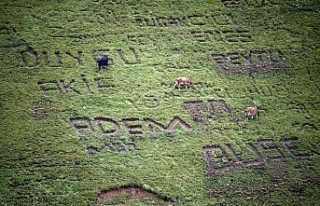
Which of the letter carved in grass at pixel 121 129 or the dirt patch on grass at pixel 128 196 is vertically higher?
the letter carved in grass at pixel 121 129

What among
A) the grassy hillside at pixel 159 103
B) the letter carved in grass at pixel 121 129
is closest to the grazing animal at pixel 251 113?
the grassy hillside at pixel 159 103

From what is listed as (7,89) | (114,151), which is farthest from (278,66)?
(7,89)

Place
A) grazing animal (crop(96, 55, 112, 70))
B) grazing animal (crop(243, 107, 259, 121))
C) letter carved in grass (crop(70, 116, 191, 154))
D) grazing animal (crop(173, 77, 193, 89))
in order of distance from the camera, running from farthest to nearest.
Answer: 1. grazing animal (crop(96, 55, 112, 70))
2. grazing animal (crop(173, 77, 193, 89))
3. grazing animal (crop(243, 107, 259, 121))
4. letter carved in grass (crop(70, 116, 191, 154))

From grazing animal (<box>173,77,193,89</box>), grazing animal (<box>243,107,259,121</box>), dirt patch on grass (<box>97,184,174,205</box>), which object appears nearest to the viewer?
dirt patch on grass (<box>97,184,174,205</box>)

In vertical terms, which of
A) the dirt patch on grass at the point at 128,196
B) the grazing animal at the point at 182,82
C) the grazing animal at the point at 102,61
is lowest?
the dirt patch on grass at the point at 128,196

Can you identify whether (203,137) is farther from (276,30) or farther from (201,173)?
(276,30)

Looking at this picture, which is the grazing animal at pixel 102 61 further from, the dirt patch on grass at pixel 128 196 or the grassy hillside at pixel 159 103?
the dirt patch on grass at pixel 128 196

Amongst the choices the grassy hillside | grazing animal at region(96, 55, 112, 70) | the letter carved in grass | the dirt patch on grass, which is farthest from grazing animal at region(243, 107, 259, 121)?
grazing animal at region(96, 55, 112, 70)

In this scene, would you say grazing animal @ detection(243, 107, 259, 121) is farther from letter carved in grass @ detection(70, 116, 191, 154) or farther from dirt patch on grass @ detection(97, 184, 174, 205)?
dirt patch on grass @ detection(97, 184, 174, 205)

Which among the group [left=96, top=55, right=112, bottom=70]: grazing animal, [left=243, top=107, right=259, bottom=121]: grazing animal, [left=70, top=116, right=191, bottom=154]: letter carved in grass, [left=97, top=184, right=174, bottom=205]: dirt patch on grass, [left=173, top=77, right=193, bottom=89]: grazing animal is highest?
[left=96, top=55, right=112, bottom=70]: grazing animal
